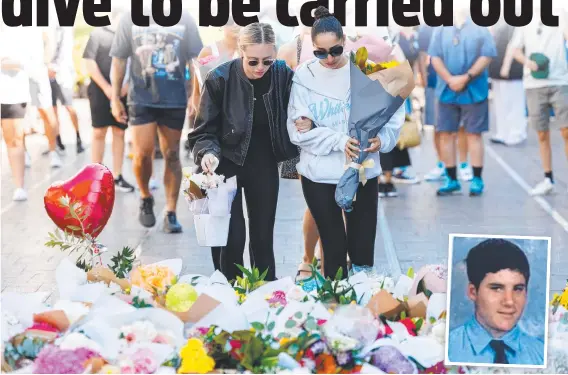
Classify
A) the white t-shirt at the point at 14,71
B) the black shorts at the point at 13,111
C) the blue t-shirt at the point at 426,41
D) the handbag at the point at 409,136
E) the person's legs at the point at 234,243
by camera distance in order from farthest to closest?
the blue t-shirt at the point at 426,41 → the handbag at the point at 409,136 → the black shorts at the point at 13,111 → the white t-shirt at the point at 14,71 → the person's legs at the point at 234,243

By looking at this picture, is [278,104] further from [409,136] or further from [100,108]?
[100,108]

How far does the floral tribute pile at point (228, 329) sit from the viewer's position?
12.6ft

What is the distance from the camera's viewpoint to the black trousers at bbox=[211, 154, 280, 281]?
570 centimetres

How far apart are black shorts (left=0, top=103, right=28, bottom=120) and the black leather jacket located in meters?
4.49

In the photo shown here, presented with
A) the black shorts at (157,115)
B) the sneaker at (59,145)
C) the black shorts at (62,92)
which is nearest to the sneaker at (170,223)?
the black shorts at (157,115)

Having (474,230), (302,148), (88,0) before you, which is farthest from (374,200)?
(88,0)

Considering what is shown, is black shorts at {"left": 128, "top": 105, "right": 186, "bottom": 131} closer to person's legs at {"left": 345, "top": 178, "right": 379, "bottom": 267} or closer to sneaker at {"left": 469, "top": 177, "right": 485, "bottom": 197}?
person's legs at {"left": 345, "top": 178, "right": 379, "bottom": 267}

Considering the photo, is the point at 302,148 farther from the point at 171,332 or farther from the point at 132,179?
the point at 132,179

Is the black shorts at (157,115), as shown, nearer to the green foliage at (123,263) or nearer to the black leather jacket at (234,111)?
the black leather jacket at (234,111)

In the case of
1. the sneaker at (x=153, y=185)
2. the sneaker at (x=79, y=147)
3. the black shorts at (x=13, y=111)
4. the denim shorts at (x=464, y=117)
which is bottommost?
the sneaker at (x=153, y=185)

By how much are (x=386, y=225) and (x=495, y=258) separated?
16.5 ft

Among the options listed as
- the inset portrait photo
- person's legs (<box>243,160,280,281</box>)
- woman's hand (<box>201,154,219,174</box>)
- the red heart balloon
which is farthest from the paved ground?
the inset portrait photo

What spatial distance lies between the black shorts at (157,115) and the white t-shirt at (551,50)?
3527 millimetres

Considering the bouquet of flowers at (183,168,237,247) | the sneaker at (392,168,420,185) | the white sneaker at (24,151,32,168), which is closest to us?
the bouquet of flowers at (183,168,237,247)
